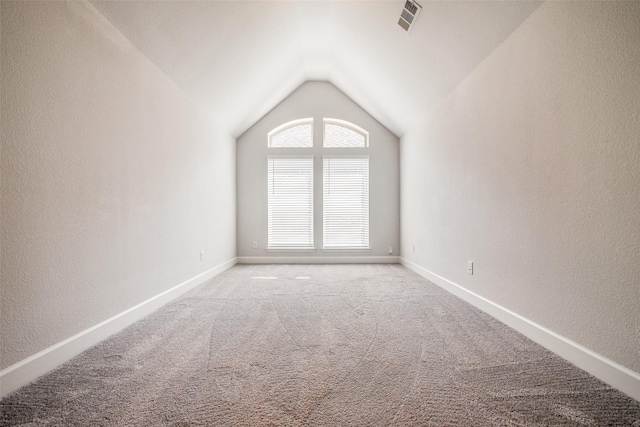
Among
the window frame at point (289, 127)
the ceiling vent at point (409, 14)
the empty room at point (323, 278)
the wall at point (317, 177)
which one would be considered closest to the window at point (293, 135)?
the window frame at point (289, 127)

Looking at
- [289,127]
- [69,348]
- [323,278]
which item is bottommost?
[323,278]

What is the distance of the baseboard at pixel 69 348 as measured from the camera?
4.50 ft

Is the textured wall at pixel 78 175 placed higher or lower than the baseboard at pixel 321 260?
higher

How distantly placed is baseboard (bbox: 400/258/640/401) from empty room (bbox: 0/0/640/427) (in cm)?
1

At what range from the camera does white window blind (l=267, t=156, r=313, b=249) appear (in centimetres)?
536

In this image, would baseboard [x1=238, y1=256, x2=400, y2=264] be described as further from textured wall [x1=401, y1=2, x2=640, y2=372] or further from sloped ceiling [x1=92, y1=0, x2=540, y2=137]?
textured wall [x1=401, y1=2, x2=640, y2=372]

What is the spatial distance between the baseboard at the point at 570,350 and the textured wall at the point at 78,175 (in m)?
2.79

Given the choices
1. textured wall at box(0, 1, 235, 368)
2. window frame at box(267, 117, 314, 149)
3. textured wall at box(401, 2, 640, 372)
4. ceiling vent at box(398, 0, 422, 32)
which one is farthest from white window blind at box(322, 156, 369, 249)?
textured wall at box(0, 1, 235, 368)

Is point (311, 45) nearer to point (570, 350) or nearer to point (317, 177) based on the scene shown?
point (317, 177)

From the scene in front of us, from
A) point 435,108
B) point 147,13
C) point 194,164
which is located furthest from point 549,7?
point 194,164

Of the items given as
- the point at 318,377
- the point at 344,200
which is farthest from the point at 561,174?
the point at 344,200

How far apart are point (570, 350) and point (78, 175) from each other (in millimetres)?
3029

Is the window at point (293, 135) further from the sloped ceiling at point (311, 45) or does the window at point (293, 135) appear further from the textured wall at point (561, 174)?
the textured wall at point (561, 174)

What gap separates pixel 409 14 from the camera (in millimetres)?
2637
